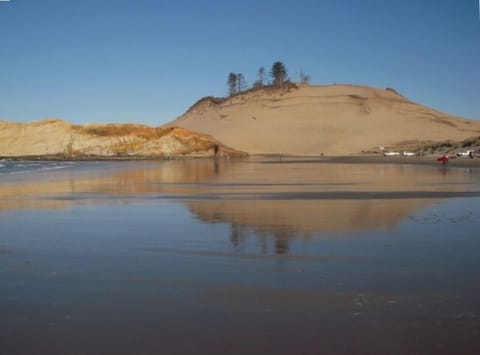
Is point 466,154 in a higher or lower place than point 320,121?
lower

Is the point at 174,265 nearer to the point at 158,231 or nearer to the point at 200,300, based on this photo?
the point at 200,300

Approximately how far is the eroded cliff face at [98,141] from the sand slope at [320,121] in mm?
24961

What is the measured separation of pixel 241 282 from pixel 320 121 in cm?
12141

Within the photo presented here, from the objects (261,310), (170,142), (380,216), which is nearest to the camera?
(261,310)

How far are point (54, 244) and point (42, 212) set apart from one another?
4.88 metres

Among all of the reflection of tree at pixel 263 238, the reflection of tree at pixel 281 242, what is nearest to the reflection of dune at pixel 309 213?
the reflection of tree at pixel 263 238

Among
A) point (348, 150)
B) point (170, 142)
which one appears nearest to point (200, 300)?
point (170, 142)

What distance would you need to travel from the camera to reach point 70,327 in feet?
17.5

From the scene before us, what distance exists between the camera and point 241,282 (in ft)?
22.8

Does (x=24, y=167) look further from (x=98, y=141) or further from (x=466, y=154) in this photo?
(x=466, y=154)

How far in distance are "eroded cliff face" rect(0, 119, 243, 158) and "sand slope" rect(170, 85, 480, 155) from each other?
25.0 meters

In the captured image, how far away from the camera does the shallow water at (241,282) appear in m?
5.06

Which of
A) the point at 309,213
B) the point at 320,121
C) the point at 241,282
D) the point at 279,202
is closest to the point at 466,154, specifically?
the point at 279,202

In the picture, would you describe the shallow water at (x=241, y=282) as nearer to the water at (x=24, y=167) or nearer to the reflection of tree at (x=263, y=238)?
the reflection of tree at (x=263, y=238)
